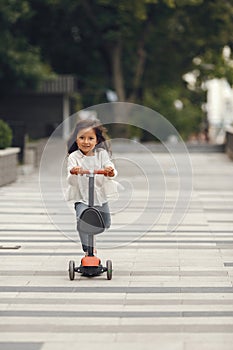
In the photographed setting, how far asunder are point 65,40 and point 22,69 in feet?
45.9

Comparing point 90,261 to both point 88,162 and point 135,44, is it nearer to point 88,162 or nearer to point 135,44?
point 88,162

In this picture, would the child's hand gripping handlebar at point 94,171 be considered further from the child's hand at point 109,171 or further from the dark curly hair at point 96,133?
the dark curly hair at point 96,133

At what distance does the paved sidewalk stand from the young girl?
2.10ft

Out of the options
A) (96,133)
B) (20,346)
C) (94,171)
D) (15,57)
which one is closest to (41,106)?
(15,57)

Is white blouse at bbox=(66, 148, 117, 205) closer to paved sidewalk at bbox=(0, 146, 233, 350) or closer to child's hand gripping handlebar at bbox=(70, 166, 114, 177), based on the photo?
child's hand gripping handlebar at bbox=(70, 166, 114, 177)

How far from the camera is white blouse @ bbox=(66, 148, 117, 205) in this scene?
950cm

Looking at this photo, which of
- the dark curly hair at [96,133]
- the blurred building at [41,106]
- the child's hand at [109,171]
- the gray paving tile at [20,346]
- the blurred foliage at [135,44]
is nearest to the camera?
the gray paving tile at [20,346]

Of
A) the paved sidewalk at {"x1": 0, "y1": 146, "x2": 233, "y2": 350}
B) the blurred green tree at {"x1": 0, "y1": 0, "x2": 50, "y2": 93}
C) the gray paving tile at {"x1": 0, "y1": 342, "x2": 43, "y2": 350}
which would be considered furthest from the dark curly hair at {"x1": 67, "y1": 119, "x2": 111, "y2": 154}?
the blurred green tree at {"x1": 0, "y1": 0, "x2": 50, "y2": 93}

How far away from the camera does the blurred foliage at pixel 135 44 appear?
150 feet

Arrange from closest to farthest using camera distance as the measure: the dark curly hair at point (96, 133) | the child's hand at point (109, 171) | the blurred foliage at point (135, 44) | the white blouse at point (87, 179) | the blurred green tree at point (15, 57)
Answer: the child's hand at point (109, 171) < the white blouse at point (87, 179) < the dark curly hair at point (96, 133) < the blurred green tree at point (15, 57) < the blurred foliage at point (135, 44)

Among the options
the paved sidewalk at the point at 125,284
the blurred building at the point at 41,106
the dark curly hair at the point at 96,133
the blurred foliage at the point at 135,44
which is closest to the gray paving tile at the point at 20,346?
the paved sidewalk at the point at 125,284

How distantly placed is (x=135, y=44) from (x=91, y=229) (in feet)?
Result: 132

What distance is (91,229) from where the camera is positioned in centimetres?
948

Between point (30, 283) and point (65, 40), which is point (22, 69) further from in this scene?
point (30, 283)
